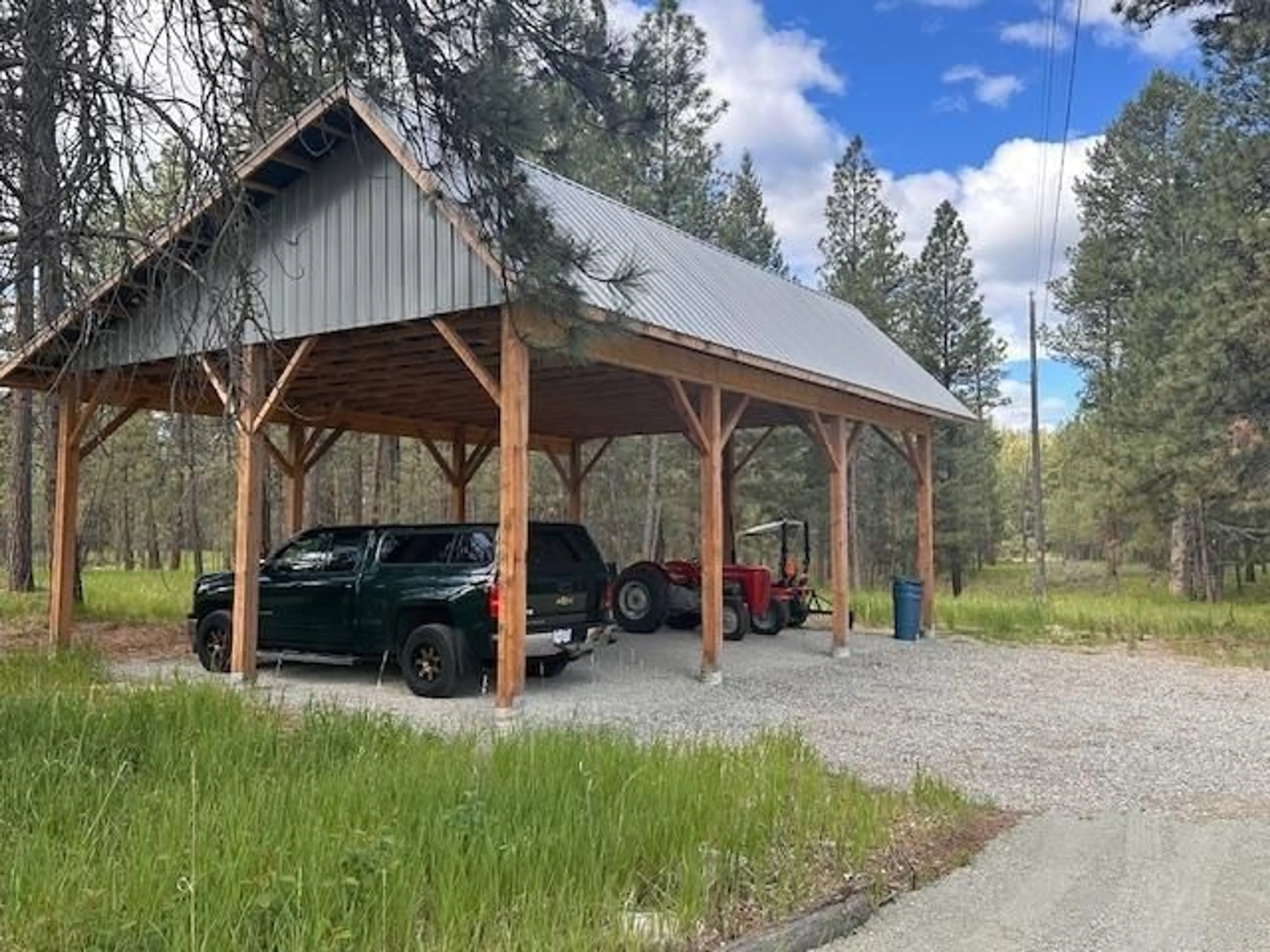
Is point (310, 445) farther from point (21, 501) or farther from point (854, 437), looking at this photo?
point (854, 437)

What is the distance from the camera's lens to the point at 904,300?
33188 millimetres

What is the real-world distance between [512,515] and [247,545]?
3.18 m

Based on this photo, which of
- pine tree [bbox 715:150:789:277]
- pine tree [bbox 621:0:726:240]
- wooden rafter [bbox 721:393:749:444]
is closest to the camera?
wooden rafter [bbox 721:393:749:444]

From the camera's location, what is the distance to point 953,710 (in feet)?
31.7

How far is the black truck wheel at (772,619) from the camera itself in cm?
1562

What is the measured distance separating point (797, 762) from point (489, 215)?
3731 mm

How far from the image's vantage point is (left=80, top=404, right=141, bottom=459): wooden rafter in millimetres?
11695

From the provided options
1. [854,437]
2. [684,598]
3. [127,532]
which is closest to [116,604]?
[684,598]

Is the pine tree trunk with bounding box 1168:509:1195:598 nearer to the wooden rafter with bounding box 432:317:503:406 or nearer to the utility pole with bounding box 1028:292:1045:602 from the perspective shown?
the utility pole with bounding box 1028:292:1045:602

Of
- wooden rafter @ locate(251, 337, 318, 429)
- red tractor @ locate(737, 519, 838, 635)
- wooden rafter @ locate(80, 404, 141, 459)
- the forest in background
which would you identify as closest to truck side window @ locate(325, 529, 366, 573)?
wooden rafter @ locate(251, 337, 318, 429)

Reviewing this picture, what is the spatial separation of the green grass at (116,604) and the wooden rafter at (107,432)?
2611 millimetres

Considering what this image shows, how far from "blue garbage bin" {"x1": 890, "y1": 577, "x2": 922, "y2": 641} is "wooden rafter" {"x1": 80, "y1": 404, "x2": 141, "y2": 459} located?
11.1 m

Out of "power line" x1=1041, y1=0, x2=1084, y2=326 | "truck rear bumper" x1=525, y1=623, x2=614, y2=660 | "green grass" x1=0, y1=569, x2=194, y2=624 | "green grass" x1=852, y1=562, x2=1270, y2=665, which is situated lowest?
"green grass" x1=852, y1=562, x2=1270, y2=665

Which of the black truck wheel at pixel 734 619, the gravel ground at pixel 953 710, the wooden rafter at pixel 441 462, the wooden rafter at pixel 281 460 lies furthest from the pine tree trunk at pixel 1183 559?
the wooden rafter at pixel 281 460
